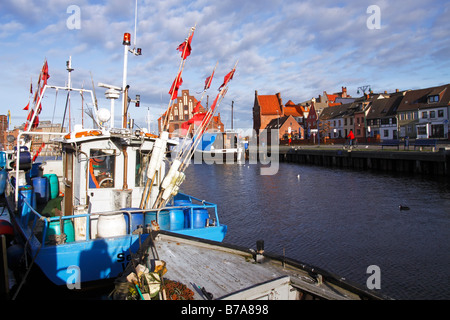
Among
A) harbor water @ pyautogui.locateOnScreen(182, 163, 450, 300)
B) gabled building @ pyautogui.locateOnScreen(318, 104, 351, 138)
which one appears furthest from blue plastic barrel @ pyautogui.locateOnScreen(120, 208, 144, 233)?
gabled building @ pyautogui.locateOnScreen(318, 104, 351, 138)

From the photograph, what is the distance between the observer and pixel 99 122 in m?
11.5

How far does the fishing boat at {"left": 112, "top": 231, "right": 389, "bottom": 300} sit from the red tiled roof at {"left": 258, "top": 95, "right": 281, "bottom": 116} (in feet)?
375

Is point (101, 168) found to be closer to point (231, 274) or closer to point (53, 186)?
point (53, 186)

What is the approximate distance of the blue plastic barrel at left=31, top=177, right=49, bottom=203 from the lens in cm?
1440

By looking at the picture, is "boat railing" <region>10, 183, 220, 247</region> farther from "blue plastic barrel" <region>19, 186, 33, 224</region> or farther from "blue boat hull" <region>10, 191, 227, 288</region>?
"blue boat hull" <region>10, 191, 227, 288</region>

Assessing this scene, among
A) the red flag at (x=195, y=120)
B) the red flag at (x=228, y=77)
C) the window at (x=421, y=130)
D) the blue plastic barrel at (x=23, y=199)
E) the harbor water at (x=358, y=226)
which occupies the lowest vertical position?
the harbor water at (x=358, y=226)

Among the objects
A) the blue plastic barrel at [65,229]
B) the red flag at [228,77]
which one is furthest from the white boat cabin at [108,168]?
the red flag at [228,77]

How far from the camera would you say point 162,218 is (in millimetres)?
10344

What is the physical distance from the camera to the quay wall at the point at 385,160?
3638 centimetres

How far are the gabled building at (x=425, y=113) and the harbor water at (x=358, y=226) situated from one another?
39.3 meters

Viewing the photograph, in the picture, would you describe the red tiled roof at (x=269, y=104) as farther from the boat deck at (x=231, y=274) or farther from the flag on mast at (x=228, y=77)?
the boat deck at (x=231, y=274)

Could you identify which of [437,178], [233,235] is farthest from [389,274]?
[437,178]

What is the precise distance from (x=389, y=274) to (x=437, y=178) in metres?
27.4
